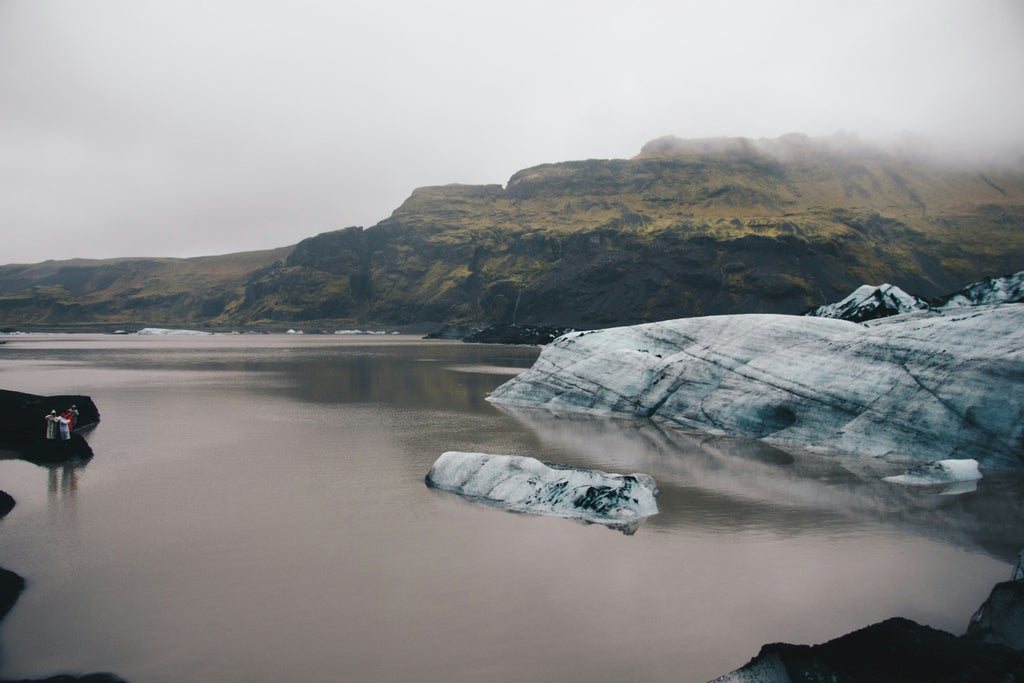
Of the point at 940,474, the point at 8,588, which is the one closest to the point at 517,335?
the point at 940,474

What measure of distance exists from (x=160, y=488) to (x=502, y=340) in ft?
362

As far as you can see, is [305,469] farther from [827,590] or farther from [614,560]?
[827,590]

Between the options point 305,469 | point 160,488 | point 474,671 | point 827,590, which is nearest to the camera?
point 474,671

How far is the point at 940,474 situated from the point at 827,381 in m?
6.19

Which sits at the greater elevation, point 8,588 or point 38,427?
point 38,427

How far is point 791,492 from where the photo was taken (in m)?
18.7

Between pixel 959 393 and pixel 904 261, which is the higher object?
pixel 904 261

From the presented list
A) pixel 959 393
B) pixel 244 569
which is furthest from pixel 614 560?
pixel 959 393

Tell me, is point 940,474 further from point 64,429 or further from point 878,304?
point 64,429

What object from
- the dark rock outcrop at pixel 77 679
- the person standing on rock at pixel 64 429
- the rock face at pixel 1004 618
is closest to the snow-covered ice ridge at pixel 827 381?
the rock face at pixel 1004 618

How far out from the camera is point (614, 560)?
12.9 metres

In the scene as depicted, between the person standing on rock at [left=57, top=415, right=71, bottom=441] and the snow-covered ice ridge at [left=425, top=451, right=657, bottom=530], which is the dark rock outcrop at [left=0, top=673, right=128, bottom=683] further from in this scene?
the person standing on rock at [left=57, top=415, right=71, bottom=441]

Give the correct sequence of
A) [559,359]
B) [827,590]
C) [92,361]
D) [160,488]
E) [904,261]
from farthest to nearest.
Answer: [904,261] < [92,361] < [559,359] < [160,488] < [827,590]

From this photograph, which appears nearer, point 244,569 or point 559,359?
point 244,569
